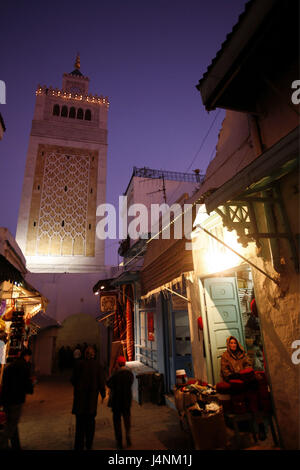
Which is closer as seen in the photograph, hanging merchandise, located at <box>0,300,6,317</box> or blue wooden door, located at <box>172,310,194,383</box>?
hanging merchandise, located at <box>0,300,6,317</box>

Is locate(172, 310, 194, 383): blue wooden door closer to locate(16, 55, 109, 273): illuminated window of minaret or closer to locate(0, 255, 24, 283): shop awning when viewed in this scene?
locate(0, 255, 24, 283): shop awning

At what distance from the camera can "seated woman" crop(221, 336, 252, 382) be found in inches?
160

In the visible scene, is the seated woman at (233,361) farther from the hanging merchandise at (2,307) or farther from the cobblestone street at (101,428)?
the hanging merchandise at (2,307)

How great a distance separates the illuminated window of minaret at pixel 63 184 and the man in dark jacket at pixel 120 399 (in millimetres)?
16125

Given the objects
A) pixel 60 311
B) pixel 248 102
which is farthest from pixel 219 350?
pixel 60 311

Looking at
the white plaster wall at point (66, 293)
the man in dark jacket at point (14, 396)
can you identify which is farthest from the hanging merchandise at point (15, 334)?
the white plaster wall at point (66, 293)

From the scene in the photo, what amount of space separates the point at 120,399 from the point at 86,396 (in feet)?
2.39

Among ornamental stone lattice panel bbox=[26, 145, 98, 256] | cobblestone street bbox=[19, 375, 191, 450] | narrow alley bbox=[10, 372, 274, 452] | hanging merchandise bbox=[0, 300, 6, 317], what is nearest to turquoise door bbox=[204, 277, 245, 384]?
narrow alley bbox=[10, 372, 274, 452]

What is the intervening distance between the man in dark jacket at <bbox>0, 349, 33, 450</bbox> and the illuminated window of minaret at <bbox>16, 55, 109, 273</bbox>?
15.7 metres

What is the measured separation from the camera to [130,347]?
32.4ft

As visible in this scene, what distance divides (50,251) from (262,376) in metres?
19.2

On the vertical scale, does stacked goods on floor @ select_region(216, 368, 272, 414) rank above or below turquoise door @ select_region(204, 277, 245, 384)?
below

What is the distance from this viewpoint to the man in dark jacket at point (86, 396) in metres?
3.82

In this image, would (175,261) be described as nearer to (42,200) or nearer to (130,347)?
(130,347)
